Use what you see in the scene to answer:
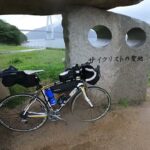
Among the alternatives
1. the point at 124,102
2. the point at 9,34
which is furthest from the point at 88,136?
the point at 9,34

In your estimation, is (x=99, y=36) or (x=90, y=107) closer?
(x=90, y=107)

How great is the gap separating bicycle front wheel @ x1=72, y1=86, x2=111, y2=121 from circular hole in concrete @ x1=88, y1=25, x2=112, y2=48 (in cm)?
97

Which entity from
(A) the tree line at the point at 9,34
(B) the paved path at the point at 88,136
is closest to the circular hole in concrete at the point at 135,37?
(B) the paved path at the point at 88,136

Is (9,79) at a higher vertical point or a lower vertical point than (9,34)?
lower

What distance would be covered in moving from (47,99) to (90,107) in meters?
→ 0.96

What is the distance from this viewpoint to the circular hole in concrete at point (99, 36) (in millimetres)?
6938

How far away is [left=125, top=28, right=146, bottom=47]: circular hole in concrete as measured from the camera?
725cm

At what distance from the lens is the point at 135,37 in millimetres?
7465

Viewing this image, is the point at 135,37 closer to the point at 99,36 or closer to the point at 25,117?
the point at 99,36

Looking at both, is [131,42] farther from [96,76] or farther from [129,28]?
[96,76]

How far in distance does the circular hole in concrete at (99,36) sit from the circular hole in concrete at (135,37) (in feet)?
1.43

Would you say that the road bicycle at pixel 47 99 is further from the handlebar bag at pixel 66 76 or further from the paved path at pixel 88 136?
the paved path at pixel 88 136

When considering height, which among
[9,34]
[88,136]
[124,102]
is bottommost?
[88,136]

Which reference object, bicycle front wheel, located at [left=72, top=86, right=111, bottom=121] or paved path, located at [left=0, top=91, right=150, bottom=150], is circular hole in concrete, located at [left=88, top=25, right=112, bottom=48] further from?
paved path, located at [left=0, top=91, right=150, bottom=150]
